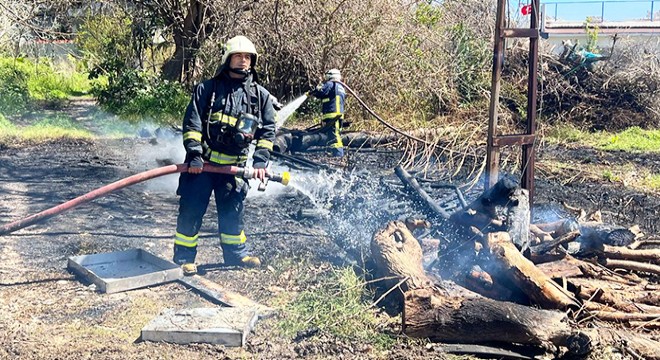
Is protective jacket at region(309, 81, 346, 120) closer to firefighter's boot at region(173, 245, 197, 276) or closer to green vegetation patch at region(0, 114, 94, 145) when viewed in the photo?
green vegetation patch at region(0, 114, 94, 145)

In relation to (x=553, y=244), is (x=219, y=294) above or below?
below

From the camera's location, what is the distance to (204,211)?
16.2 ft

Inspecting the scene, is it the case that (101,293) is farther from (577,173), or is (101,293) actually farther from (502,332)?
(577,173)

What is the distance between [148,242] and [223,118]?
1.70 m

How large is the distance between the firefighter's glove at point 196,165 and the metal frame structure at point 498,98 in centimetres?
244

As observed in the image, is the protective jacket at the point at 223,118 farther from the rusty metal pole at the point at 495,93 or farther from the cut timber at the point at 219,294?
the rusty metal pole at the point at 495,93

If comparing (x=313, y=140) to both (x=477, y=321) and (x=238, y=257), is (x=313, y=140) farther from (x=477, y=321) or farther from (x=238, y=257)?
(x=477, y=321)

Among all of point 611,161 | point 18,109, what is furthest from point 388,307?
point 18,109

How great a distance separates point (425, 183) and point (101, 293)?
4465 millimetres

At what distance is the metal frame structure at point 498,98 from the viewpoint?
5.14m

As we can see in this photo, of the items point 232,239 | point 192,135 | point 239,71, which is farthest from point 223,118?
point 232,239

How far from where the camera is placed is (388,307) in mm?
4297

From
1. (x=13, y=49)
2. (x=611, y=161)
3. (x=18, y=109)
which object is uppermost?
(x=13, y=49)

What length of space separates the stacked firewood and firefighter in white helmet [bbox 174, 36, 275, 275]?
119cm
